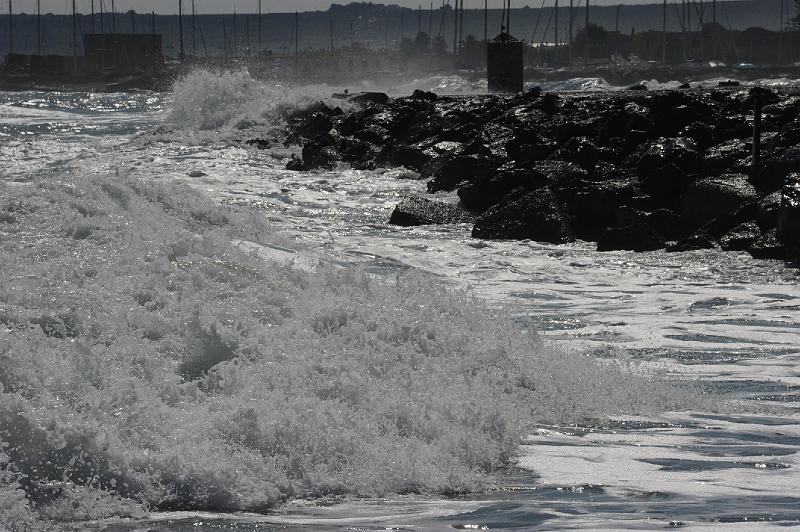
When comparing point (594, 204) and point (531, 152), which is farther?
point (531, 152)

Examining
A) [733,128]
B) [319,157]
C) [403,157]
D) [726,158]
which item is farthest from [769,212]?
[319,157]

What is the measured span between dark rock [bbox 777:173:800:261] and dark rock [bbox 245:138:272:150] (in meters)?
14.7

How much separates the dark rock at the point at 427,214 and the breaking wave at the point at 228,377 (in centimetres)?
659

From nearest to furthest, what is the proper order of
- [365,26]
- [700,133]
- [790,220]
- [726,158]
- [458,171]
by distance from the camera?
[790,220], [726,158], [700,133], [458,171], [365,26]

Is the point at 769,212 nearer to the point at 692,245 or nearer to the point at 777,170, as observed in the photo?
the point at 692,245

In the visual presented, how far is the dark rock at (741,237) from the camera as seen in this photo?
38.0 feet

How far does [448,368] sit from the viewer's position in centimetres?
615

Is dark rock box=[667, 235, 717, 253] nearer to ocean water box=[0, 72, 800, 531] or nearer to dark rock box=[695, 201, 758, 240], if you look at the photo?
dark rock box=[695, 201, 758, 240]

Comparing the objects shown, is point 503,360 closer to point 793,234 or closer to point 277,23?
point 793,234

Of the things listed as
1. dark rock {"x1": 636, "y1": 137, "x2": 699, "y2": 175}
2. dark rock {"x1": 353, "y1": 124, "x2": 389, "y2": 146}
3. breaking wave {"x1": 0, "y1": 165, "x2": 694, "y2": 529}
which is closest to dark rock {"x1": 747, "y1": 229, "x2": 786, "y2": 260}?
dark rock {"x1": 636, "y1": 137, "x2": 699, "y2": 175}

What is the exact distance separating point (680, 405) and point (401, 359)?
1.58 metres

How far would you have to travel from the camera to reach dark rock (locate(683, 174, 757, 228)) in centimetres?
1280

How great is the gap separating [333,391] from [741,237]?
290 inches

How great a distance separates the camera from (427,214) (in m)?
14.4
